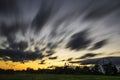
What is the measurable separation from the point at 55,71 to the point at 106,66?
45170 mm

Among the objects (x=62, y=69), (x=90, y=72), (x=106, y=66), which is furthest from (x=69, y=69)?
(x=106, y=66)

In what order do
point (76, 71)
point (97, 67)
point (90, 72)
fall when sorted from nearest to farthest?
1. point (90, 72)
2. point (76, 71)
3. point (97, 67)

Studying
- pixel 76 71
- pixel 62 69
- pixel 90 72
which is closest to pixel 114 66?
pixel 90 72

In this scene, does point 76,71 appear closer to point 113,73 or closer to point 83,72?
point 83,72

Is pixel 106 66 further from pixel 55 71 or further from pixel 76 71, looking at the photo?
pixel 55 71

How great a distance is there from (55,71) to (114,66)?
5104 cm

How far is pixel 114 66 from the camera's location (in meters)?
152

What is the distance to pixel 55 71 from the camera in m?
165

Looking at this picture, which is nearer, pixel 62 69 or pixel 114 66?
pixel 114 66

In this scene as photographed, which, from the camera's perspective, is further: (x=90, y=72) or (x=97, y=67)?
(x=97, y=67)

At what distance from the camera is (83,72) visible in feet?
504

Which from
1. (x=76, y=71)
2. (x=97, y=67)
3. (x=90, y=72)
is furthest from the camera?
(x=97, y=67)

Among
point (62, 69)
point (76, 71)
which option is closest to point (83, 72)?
point (76, 71)

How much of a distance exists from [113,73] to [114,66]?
5795 mm
